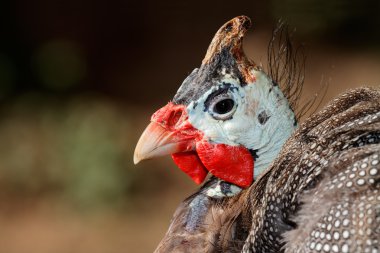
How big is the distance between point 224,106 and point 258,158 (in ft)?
0.80

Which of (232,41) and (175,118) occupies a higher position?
(232,41)

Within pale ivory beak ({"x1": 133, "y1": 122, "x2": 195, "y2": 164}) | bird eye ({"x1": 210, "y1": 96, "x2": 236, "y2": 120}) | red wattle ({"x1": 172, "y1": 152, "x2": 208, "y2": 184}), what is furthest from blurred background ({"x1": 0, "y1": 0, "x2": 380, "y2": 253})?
bird eye ({"x1": 210, "y1": 96, "x2": 236, "y2": 120})

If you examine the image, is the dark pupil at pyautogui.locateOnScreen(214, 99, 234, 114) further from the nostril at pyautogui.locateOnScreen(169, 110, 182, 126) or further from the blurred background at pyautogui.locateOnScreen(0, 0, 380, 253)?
the blurred background at pyautogui.locateOnScreen(0, 0, 380, 253)

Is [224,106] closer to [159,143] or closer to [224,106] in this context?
[224,106]

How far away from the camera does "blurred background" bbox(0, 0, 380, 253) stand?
6.33m

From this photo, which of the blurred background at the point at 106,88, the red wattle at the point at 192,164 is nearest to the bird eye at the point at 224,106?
the red wattle at the point at 192,164

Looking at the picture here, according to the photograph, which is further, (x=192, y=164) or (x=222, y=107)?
(x=192, y=164)

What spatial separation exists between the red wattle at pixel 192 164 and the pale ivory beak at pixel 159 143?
9 centimetres

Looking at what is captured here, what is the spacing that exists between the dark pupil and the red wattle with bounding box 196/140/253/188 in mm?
125

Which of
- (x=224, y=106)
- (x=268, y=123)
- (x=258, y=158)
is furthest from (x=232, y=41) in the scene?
(x=258, y=158)

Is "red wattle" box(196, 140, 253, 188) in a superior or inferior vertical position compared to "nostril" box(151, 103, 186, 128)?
inferior

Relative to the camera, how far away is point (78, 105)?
6.98 meters

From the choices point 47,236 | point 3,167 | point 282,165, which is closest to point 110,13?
point 3,167

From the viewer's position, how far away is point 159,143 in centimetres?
284
